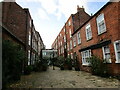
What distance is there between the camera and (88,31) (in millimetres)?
14602

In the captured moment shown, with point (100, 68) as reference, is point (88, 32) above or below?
above

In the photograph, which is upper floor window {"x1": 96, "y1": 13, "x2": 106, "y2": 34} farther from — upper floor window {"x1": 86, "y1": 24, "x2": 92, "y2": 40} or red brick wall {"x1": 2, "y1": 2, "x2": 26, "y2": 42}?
red brick wall {"x1": 2, "y1": 2, "x2": 26, "y2": 42}

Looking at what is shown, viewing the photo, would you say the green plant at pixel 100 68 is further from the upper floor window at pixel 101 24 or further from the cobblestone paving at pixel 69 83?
the upper floor window at pixel 101 24

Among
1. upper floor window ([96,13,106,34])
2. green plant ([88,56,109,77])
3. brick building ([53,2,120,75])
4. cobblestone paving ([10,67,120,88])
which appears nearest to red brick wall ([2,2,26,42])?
cobblestone paving ([10,67,120,88])

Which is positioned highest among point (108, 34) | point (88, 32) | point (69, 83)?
point (88, 32)

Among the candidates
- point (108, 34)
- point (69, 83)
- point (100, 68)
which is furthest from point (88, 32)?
point (69, 83)

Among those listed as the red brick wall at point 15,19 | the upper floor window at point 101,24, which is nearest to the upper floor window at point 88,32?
the upper floor window at point 101,24

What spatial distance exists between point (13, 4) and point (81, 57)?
14153 millimetres

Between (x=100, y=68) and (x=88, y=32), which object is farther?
(x=88, y=32)

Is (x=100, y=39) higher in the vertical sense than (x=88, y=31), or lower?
lower

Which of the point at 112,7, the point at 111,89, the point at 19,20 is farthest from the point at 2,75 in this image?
the point at 19,20

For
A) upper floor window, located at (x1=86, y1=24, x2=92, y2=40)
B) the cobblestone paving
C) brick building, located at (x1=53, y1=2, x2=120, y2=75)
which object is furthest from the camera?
upper floor window, located at (x1=86, y1=24, x2=92, y2=40)

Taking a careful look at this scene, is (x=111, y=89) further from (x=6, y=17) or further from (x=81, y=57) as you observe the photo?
(x=6, y=17)

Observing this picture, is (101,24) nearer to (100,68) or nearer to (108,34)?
(108,34)
